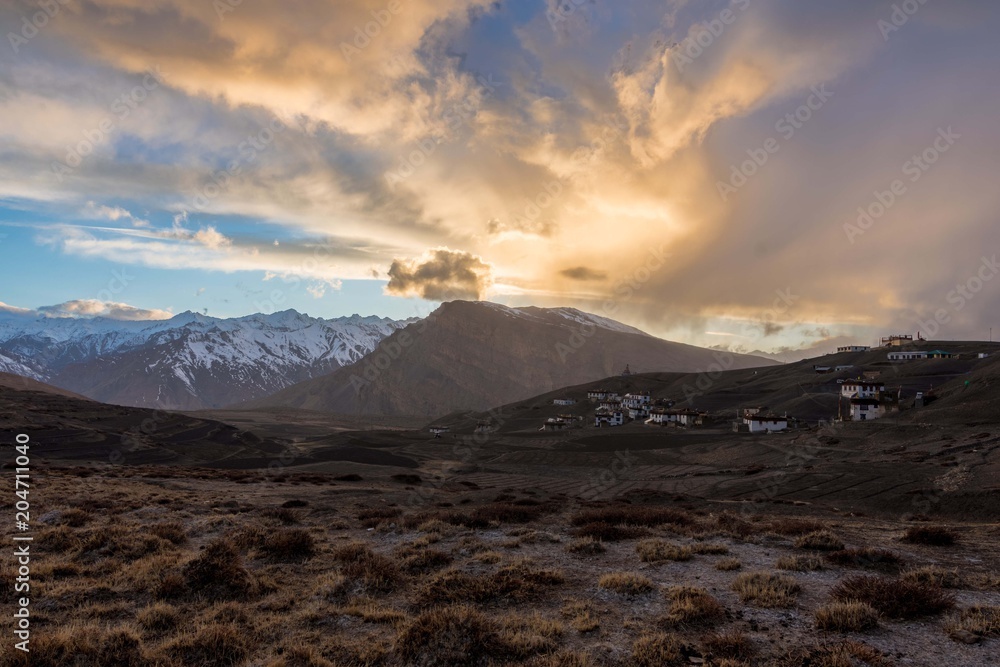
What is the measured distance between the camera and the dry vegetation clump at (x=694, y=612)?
980 centimetres

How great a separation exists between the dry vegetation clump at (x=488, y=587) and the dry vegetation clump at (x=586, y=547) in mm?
2719

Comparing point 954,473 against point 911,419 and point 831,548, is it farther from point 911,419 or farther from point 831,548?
point 911,419

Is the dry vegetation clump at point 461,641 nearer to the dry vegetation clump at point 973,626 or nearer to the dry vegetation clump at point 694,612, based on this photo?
the dry vegetation clump at point 694,612

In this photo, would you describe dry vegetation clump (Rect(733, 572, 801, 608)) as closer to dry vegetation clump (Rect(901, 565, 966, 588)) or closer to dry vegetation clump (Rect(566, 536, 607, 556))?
dry vegetation clump (Rect(901, 565, 966, 588))

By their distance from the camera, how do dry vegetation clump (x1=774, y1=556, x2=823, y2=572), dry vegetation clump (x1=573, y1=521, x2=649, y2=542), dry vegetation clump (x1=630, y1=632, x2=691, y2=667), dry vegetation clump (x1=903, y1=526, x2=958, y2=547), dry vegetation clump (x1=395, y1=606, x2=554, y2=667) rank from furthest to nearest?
dry vegetation clump (x1=573, y1=521, x2=649, y2=542) → dry vegetation clump (x1=903, y1=526, x2=958, y2=547) → dry vegetation clump (x1=774, y1=556, x2=823, y2=572) → dry vegetation clump (x1=395, y1=606, x2=554, y2=667) → dry vegetation clump (x1=630, y1=632, x2=691, y2=667)

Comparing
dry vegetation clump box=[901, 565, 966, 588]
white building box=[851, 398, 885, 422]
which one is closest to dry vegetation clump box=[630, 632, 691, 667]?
dry vegetation clump box=[901, 565, 966, 588]

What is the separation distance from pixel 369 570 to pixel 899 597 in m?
11.3

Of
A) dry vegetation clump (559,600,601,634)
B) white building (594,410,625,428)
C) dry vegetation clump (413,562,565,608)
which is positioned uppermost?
dry vegetation clump (559,600,601,634)

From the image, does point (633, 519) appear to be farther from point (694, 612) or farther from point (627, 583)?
point (694, 612)

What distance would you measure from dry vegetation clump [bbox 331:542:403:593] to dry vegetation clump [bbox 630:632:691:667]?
643 centimetres

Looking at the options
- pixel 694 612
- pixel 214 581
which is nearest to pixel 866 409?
pixel 694 612

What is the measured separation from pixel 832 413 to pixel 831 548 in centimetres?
9691

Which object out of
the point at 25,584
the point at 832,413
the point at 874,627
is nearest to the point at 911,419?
the point at 832,413

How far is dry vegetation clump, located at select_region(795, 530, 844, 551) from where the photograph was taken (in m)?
15.1
